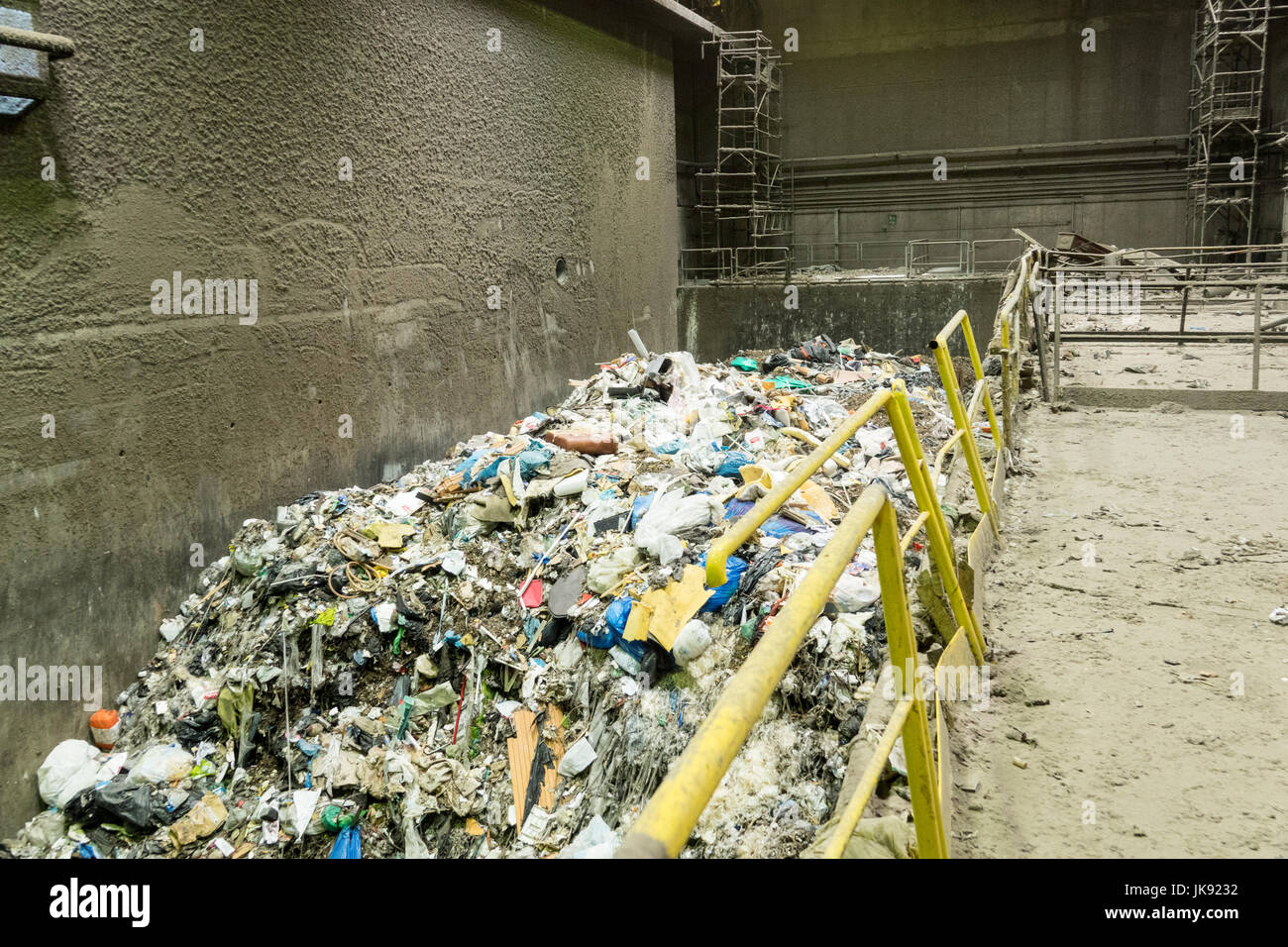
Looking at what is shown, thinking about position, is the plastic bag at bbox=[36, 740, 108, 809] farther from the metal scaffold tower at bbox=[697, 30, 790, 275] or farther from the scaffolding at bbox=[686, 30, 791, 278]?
the metal scaffold tower at bbox=[697, 30, 790, 275]

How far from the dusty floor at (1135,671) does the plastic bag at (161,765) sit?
3.86 m

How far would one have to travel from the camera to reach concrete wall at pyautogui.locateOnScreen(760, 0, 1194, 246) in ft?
55.2

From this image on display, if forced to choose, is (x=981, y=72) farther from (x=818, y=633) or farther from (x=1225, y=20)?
(x=818, y=633)

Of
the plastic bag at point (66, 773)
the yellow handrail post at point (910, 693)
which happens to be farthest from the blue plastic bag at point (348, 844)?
the yellow handrail post at point (910, 693)

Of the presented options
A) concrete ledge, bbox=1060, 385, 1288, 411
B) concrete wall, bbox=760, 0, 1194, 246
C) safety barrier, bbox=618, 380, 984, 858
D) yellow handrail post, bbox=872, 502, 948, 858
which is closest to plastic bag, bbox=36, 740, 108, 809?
safety barrier, bbox=618, 380, 984, 858

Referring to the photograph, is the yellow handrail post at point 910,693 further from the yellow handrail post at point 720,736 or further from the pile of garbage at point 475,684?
the pile of garbage at point 475,684

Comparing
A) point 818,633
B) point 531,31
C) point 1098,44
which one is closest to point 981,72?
point 1098,44

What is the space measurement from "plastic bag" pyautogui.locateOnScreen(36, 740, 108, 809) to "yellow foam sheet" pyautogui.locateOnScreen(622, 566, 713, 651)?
2.76 metres

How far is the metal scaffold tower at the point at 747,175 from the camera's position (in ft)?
58.4

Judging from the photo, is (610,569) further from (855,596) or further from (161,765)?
(161,765)

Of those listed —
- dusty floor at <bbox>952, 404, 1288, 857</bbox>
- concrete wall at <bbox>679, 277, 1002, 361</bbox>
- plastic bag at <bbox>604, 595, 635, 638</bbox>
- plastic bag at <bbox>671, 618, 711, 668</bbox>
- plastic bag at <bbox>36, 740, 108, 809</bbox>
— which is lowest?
plastic bag at <bbox>36, 740, 108, 809</bbox>

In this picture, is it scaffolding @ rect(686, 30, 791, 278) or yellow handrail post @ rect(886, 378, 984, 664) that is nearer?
yellow handrail post @ rect(886, 378, 984, 664)

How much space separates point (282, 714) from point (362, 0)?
5040mm
